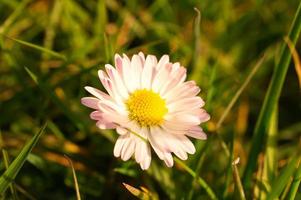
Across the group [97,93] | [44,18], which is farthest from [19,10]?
[97,93]

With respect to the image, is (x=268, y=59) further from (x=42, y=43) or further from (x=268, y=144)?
(x=42, y=43)

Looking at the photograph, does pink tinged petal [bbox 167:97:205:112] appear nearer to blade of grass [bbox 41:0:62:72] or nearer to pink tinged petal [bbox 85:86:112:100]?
pink tinged petal [bbox 85:86:112:100]

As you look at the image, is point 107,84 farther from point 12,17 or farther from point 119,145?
point 12,17

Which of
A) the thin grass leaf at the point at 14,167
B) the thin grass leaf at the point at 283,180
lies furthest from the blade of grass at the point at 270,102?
the thin grass leaf at the point at 14,167

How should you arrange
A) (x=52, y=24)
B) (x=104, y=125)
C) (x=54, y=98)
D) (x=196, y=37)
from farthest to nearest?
(x=52, y=24) < (x=196, y=37) < (x=54, y=98) < (x=104, y=125)

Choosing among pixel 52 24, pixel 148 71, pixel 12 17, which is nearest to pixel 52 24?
pixel 52 24

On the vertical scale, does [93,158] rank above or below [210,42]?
below

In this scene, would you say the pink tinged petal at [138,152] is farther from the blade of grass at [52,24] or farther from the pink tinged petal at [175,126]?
the blade of grass at [52,24]
